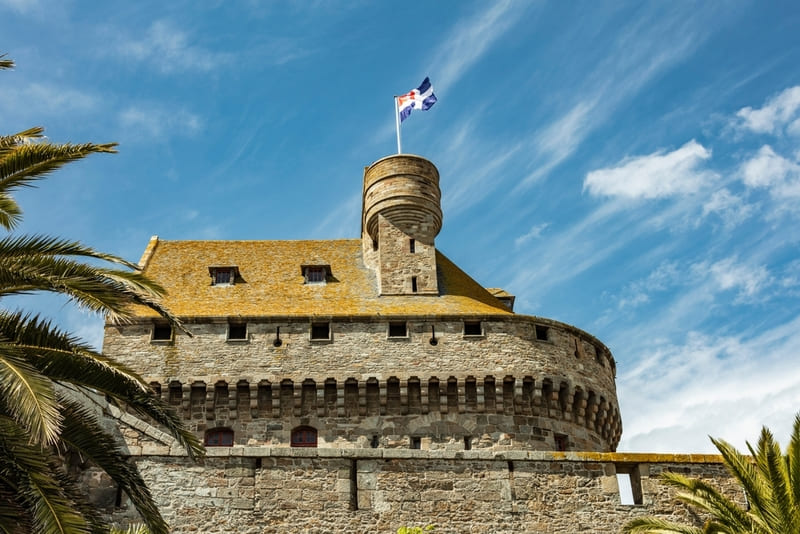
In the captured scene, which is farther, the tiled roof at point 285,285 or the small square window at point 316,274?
the small square window at point 316,274

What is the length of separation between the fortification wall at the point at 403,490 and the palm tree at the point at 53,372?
3.39 metres

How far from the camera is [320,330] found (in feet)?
90.9

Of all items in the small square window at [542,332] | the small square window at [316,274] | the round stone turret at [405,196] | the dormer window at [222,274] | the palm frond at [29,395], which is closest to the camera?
the palm frond at [29,395]

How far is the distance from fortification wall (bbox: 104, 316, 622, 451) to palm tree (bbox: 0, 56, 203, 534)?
13814 millimetres

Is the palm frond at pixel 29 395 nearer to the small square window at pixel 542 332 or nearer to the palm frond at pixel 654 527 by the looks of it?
the palm frond at pixel 654 527

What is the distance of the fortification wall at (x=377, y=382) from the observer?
26.2 metres

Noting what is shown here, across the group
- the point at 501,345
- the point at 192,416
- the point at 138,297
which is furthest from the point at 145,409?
the point at 501,345

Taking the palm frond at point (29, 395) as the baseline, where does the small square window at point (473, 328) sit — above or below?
above

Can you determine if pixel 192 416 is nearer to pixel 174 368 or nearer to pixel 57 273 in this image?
pixel 174 368

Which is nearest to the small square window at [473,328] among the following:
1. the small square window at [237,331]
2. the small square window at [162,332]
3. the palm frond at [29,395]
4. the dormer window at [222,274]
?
the small square window at [237,331]

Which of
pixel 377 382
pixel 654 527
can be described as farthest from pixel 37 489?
pixel 377 382

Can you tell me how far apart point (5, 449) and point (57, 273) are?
223 cm

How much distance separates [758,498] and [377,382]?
44.1ft

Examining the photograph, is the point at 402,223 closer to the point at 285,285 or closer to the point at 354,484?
the point at 285,285
